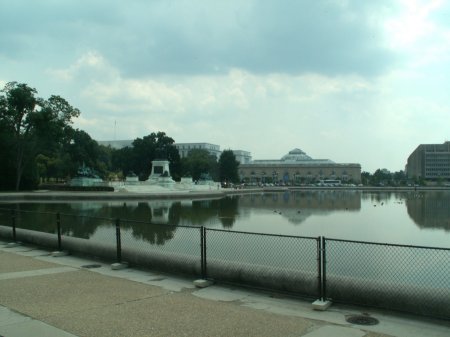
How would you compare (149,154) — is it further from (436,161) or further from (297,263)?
(436,161)

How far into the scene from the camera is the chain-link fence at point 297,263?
7.39m

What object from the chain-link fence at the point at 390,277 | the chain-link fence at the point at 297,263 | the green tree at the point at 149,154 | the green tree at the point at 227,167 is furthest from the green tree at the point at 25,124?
the green tree at the point at 227,167

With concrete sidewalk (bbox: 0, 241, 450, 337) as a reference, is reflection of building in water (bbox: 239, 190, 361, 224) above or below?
below

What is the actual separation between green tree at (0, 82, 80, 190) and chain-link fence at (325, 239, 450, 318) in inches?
2297

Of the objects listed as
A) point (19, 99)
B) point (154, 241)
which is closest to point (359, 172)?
point (19, 99)

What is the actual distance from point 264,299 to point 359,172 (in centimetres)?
19974

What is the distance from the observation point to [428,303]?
693 cm

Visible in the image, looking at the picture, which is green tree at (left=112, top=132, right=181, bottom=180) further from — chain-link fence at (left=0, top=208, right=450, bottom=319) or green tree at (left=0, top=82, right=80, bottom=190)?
chain-link fence at (left=0, top=208, right=450, bottom=319)

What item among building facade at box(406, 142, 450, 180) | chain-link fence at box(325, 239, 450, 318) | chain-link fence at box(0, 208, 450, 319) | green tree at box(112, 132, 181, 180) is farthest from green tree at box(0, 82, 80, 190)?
building facade at box(406, 142, 450, 180)

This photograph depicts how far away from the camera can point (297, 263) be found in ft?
40.9

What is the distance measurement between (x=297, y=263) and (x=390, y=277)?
8.03ft

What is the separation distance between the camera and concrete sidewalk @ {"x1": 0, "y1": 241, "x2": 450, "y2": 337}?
6.34 meters

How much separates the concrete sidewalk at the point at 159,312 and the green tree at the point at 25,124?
59891 mm

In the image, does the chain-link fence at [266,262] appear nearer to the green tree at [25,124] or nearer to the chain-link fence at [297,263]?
the chain-link fence at [297,263]
